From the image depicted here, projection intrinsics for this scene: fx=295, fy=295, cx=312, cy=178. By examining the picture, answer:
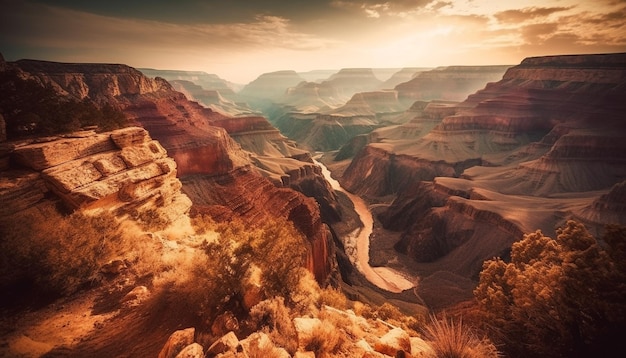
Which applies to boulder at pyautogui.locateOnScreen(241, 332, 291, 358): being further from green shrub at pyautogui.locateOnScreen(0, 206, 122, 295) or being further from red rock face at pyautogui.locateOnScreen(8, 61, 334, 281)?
red rock face at pyautogui.locateOnScreen(8, 61, 334, 281)

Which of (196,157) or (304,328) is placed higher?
(304,328)

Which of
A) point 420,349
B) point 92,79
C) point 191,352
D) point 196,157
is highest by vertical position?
point 92,79

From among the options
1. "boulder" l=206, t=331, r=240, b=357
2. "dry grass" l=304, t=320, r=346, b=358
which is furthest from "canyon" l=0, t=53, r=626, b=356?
"dry grass" l=304, t=320, r=346, b=358

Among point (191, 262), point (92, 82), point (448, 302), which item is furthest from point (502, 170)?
point (92, 82)

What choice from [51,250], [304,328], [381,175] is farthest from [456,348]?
[381,175]

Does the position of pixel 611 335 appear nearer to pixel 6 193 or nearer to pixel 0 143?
pixel 6 193

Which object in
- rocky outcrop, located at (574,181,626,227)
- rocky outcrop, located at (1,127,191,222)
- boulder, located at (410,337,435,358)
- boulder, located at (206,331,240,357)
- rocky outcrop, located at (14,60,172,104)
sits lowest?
rocky outcrop, located at (574,181,626,227)

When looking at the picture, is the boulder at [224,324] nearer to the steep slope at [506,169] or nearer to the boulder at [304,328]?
the boulder at [304,328]

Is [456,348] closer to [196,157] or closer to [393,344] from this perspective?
[393,344]

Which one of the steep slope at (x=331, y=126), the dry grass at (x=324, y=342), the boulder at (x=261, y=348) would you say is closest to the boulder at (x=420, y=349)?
the dry grass at (x=324, y=342)
